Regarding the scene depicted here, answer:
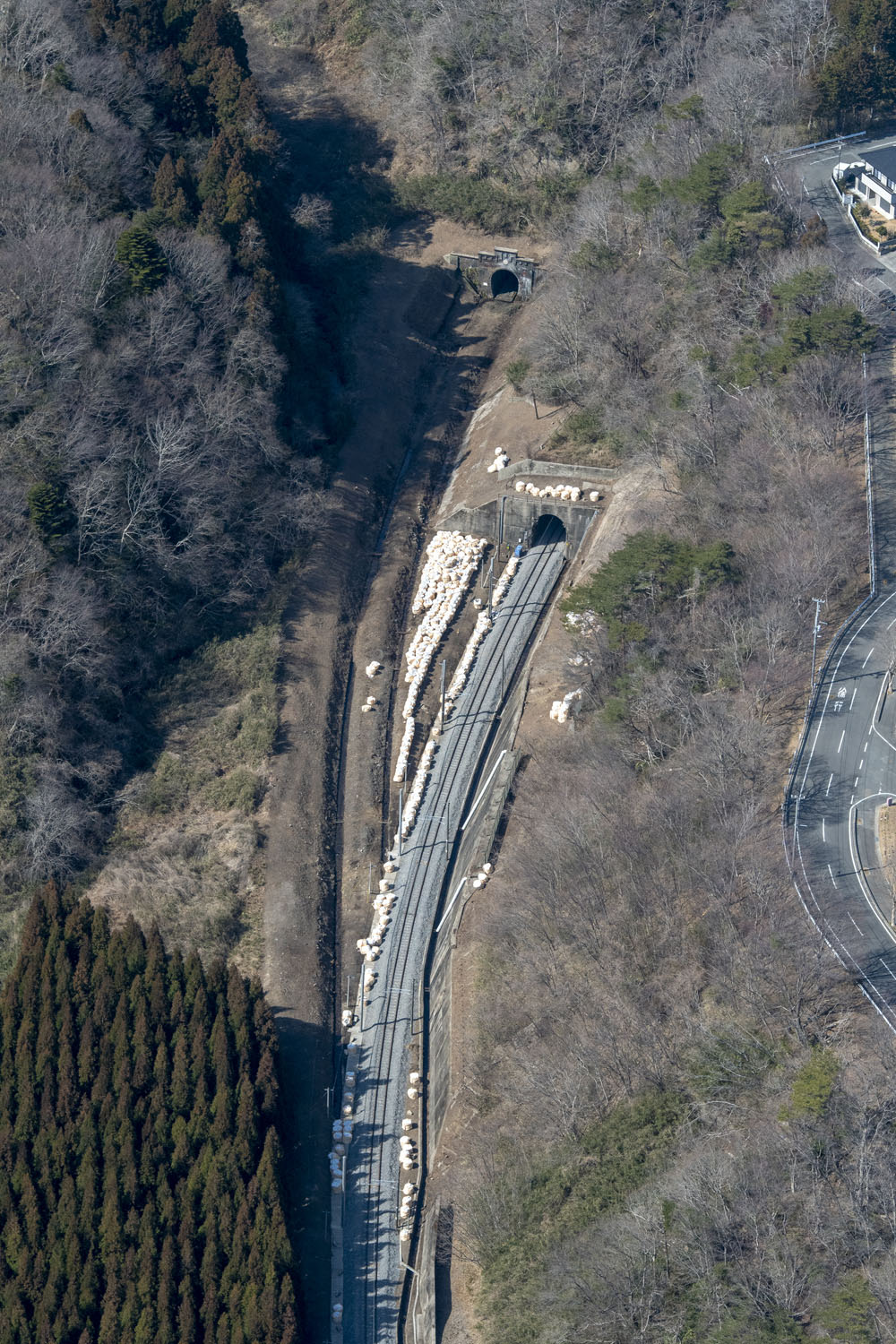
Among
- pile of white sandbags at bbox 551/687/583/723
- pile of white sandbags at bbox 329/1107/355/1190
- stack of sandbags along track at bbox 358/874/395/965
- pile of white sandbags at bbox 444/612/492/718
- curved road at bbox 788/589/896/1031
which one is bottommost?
pile of white sandbags at bbox 329/1107/355/1190

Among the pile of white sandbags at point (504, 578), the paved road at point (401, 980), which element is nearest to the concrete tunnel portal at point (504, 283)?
the paved road at point (401, 980)

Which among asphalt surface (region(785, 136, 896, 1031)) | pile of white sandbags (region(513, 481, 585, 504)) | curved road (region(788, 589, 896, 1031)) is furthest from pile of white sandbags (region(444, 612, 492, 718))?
curved road (region(788, 589, 896, 1031))

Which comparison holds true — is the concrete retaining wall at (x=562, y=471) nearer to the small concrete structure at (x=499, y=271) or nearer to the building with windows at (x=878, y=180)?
the small concrete structure at (x=499, y=271)

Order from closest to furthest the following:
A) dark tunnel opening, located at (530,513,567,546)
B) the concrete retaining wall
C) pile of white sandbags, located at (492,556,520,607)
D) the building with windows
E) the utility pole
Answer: the utility pole < pile of white sandbags, located at (492,556,520,607) < the concrete retaining wall < dark tunnel opening, located at (530,513,567,546) < the building with windows

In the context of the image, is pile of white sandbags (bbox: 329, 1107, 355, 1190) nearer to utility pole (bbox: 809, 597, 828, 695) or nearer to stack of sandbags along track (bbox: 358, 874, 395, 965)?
stack of sandbags along track (bbox: 358, 874, 395, 965)

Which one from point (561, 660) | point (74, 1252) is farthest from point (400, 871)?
point (74, 1252)

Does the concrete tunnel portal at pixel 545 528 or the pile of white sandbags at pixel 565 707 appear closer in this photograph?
the pile of white sandbags at pixel 565 707
